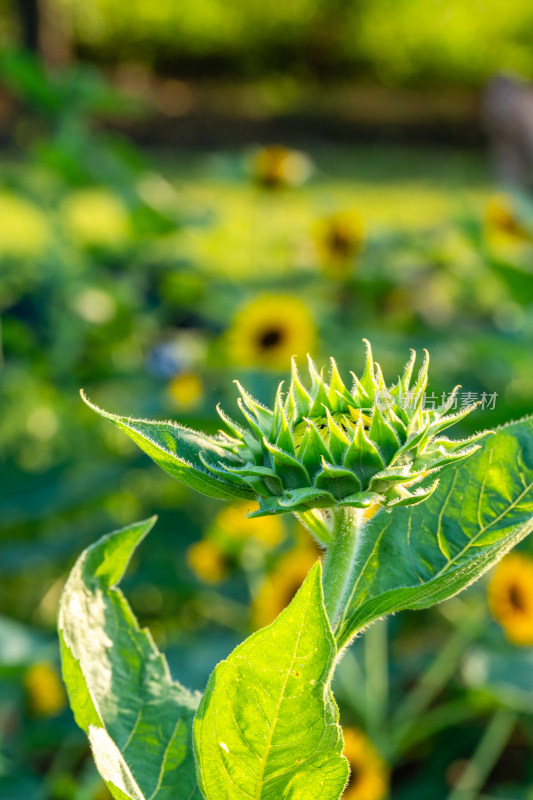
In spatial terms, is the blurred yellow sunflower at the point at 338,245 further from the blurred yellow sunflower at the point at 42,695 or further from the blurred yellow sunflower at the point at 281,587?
the blurred yellow sunflower at the point at 42,695

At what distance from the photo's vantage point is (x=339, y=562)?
0.37 m

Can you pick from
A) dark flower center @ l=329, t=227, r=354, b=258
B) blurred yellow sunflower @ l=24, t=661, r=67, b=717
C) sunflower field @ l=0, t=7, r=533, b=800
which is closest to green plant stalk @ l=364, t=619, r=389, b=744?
sunflower field @ l=0, t=7, r=533, b=800

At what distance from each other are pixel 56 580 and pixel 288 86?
724 cm

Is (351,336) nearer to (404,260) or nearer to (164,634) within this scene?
(164,634)

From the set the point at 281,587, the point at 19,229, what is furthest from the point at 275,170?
the point at 19,229

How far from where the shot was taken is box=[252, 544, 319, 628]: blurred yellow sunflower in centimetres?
111

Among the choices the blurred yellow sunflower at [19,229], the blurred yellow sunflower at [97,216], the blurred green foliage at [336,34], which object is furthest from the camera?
the blurred green foliage at [336,34]

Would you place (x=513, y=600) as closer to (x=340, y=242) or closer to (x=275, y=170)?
(x=340, y=242)

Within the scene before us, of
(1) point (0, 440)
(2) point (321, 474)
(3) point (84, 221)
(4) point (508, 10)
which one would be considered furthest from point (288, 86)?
(2) point (321, 474)

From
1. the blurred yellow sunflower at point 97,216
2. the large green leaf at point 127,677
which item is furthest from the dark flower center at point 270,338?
the blurred yellow sunflower at point 97,216

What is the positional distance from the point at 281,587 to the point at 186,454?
2.62 feet

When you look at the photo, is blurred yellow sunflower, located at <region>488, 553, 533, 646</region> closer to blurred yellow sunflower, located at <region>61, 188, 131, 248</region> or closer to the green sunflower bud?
the green sunflower bud

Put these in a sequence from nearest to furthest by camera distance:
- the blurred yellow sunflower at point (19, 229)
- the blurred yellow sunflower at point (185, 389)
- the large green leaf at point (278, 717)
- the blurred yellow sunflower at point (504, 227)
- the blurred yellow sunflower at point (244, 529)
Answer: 1. the large green leaf at point (278, 717)
2. the blurred yellow sunflower at point (244, 529)
3. the blurred yellow sunflower at point (185, 389)
4. the blurred yellow sunflower at point (504, 227)
5. the blurred yellow sunflower at point (19, 229)

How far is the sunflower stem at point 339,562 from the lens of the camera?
0.37m
